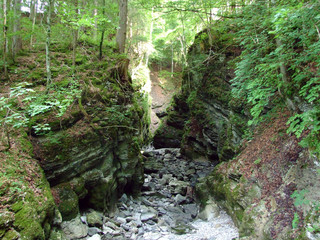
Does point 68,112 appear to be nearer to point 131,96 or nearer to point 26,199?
point 26,199

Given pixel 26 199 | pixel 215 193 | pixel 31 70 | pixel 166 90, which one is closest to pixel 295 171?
pixel 215 193

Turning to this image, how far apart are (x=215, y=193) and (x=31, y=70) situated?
8936 millimetres

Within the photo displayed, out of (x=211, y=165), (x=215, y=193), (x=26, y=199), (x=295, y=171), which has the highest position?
(x=295, y=171)

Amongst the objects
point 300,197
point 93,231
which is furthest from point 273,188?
point 93,231

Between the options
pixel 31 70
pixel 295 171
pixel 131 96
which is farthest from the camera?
pixel 131 96

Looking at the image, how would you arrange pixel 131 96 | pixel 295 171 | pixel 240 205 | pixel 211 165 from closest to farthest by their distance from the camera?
pixel 295 171 < pixel 240 205 < pixel 131 96 < pixel 211 165

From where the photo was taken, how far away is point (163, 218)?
7.55m

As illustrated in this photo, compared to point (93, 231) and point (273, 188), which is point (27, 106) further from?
point (273, 188)

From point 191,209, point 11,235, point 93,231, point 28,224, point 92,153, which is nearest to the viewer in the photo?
point 11,235

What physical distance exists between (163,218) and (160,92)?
2414 cm

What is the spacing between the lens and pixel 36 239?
3484mm

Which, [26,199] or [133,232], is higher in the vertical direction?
[26,199]

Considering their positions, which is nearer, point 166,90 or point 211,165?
point 211,165

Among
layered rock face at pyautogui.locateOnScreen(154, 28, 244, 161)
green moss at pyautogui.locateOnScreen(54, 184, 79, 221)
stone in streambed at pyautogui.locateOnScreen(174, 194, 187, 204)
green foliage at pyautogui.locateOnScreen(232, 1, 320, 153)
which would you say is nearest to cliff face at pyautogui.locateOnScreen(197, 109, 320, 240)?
green foliage at pyautogui.locateOnScreen(232, 1, 320, 153)
